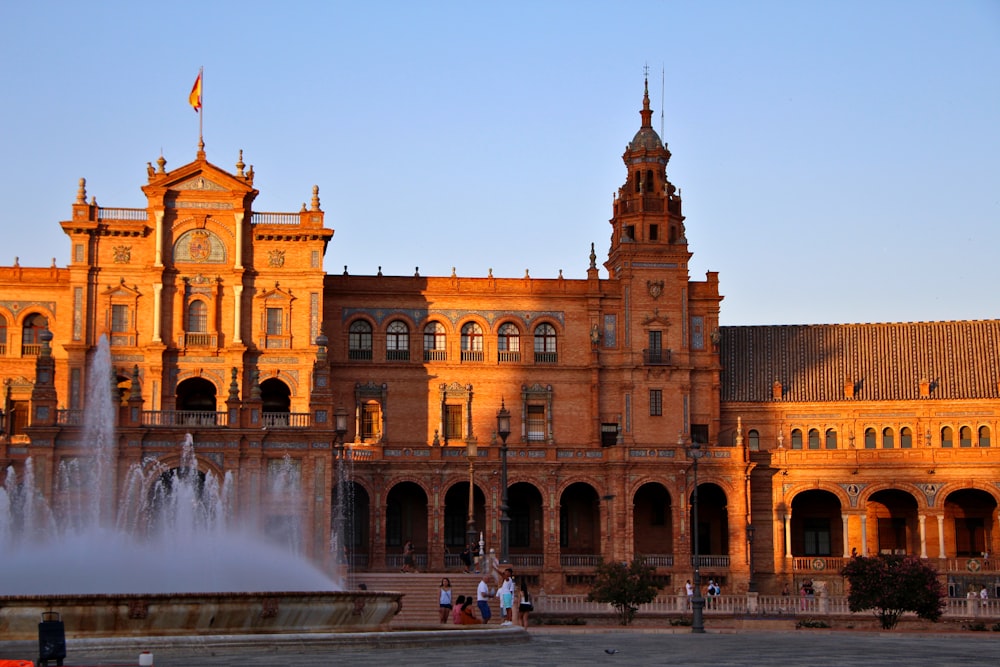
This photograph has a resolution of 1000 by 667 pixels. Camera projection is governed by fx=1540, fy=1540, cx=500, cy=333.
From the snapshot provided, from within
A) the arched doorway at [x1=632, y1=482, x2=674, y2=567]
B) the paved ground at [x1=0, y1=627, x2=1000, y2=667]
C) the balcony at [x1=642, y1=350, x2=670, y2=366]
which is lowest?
the paved ground at [x1=0, y1=627, x2=1000, y2=667]

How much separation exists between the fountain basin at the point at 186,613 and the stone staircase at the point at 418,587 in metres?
19.6

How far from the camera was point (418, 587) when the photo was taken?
58438mm

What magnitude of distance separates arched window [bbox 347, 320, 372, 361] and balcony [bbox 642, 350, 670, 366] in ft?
44.8

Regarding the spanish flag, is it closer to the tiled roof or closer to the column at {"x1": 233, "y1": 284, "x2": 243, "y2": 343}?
the column at {"x1": 233, "y1": 284, "x2": 243, "y2": 343}

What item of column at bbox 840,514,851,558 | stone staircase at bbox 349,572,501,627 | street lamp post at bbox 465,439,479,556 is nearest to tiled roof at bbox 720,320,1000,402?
column at bbox 840,514,851,558

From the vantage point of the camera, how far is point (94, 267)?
230 ft

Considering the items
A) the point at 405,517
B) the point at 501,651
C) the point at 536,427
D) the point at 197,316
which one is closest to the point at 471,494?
the point at 405,517

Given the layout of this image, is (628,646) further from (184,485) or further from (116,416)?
(116,416)

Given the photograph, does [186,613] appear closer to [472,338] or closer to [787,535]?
[472,338]

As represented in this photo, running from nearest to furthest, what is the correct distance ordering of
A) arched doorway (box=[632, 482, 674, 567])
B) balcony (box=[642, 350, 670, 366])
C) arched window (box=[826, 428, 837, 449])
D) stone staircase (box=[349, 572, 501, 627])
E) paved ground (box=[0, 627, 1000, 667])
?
1. paved ground (box=[0, 627, 1000, 667])
2. stone staircase (box=[349, 572, 501, 627])
3. arched doorway (box=[632, 482, 674, 567])
4. balcony (box=[642, 350, 670, 366])
5. arched window (box=[826, 428, 837, 449])

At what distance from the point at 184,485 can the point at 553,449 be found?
65.5 feet

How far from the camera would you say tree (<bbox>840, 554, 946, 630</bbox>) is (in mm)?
47406

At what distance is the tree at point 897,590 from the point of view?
156ft

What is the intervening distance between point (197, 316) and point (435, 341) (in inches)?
480
